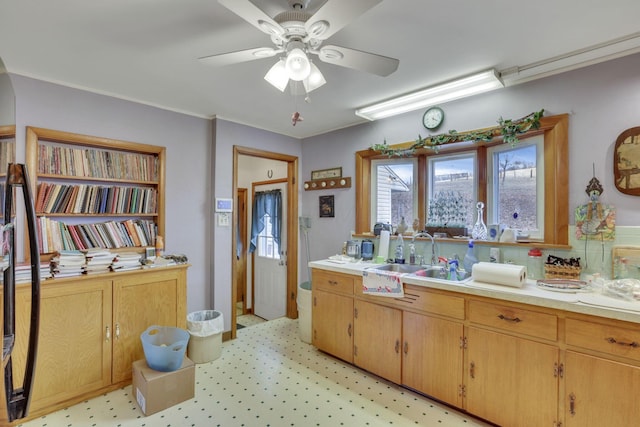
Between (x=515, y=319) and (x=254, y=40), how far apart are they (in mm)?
2366

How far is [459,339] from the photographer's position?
205cm

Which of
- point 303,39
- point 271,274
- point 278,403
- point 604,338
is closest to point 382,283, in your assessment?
point 278,403

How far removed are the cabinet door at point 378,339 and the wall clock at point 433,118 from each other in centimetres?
170

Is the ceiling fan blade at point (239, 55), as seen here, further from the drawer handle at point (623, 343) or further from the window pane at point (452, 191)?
the drawer handle at point (623, 343)

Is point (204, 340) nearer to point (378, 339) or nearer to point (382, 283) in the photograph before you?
point (378, 339)

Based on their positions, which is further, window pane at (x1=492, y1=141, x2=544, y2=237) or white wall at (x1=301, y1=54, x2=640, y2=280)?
window pane at (x1=492, y1=141, x2=544, y2=237)

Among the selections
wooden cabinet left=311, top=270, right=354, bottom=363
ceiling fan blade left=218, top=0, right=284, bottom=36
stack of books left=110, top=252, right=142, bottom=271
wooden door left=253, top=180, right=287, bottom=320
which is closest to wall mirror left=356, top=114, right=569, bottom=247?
wooden cabinet left=311, top=270, right=354, bottom=363

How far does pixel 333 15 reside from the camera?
1231 millimetres

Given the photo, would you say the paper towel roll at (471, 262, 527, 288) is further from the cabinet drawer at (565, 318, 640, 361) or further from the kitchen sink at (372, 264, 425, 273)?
the kitchen sink at (372, 264, 425, 273)

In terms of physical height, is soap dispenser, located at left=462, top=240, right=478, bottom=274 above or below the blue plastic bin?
above

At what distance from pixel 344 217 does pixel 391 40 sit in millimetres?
2068

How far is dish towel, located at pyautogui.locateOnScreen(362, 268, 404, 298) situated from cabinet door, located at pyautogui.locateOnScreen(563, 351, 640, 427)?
1.05 metres

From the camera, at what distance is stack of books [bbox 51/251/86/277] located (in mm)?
2143

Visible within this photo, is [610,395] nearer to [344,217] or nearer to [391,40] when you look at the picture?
[391,40]
